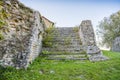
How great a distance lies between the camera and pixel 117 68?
6867 millimetres

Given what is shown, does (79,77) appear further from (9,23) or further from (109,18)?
(109,18)

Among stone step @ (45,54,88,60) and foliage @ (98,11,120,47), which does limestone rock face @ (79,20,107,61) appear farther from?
foliage @ (98,11,120,47)

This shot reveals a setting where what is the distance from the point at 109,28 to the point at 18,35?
2040 cm

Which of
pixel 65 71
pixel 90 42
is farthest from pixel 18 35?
pixel 90 42

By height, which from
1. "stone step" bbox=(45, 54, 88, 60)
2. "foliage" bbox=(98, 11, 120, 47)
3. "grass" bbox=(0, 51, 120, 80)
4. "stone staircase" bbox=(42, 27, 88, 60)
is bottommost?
"grass" bbox=(0, 51, 120, 80)

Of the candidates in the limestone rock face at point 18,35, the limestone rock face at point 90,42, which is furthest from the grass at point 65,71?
the limestone rock face at point 90,42

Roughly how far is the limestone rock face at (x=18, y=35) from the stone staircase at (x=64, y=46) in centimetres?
120

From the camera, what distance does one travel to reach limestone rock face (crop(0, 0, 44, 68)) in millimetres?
6324

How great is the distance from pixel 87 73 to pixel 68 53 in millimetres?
2459

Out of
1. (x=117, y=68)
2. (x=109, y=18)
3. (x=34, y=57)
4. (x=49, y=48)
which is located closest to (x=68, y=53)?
(x=49, y=48)

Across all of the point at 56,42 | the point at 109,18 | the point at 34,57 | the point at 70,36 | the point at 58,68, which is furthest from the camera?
the point at 109,18

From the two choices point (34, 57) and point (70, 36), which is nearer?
point (34, 57)

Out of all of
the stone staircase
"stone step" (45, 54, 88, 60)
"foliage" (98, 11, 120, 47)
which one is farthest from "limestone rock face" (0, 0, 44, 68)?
"foliage" (98, 11, 120, 47)

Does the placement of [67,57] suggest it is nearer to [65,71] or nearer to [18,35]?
[65,71]
